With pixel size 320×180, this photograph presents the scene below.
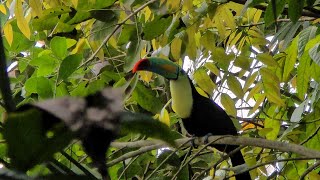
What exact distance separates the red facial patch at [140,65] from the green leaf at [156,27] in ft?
0.89

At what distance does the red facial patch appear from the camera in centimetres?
183

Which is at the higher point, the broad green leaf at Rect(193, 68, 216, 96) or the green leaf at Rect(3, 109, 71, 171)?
the green leaf at Rect(3, 109, 71, 171)

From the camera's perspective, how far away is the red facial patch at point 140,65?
1830mm

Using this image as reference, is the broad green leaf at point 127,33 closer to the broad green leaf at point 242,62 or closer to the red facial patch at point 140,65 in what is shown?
the red facial patch at point 140,65

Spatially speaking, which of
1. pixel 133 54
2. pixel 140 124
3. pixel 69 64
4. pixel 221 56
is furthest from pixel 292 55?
pixel 140 124

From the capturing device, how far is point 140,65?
1871mm

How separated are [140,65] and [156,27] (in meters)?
0.33

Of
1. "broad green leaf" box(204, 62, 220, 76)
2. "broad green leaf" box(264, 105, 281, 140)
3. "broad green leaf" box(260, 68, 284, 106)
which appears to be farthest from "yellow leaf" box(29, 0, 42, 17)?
"broad green leaf" box(264, 105, 281, 140)

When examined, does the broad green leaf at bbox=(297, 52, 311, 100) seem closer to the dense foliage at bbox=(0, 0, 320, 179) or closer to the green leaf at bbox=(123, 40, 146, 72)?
the dense foliage at bbox=(0, 0, 320, 179)

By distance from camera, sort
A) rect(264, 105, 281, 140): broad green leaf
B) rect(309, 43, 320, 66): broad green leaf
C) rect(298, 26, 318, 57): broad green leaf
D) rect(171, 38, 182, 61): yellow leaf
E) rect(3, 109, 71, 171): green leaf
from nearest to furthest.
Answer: rect(3, 109, 71, 171): green leaf < rect(309, 43, 320, 66): broad green leaf < rect(298, 26, 318, 57): broad green leaf < rect(171, 38, 182, 61): yellow leaf < rect(264, 105, 281, 140): broad green leaf

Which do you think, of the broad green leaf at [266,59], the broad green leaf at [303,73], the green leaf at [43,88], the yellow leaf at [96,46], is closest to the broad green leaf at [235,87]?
the broad green leaf at [266,59]

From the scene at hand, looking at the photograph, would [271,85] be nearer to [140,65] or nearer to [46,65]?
[140,65]

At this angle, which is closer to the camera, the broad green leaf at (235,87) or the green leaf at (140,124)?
the green leaf at (140,124)

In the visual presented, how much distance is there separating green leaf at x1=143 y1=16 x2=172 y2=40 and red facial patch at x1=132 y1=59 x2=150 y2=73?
0.89 feet
